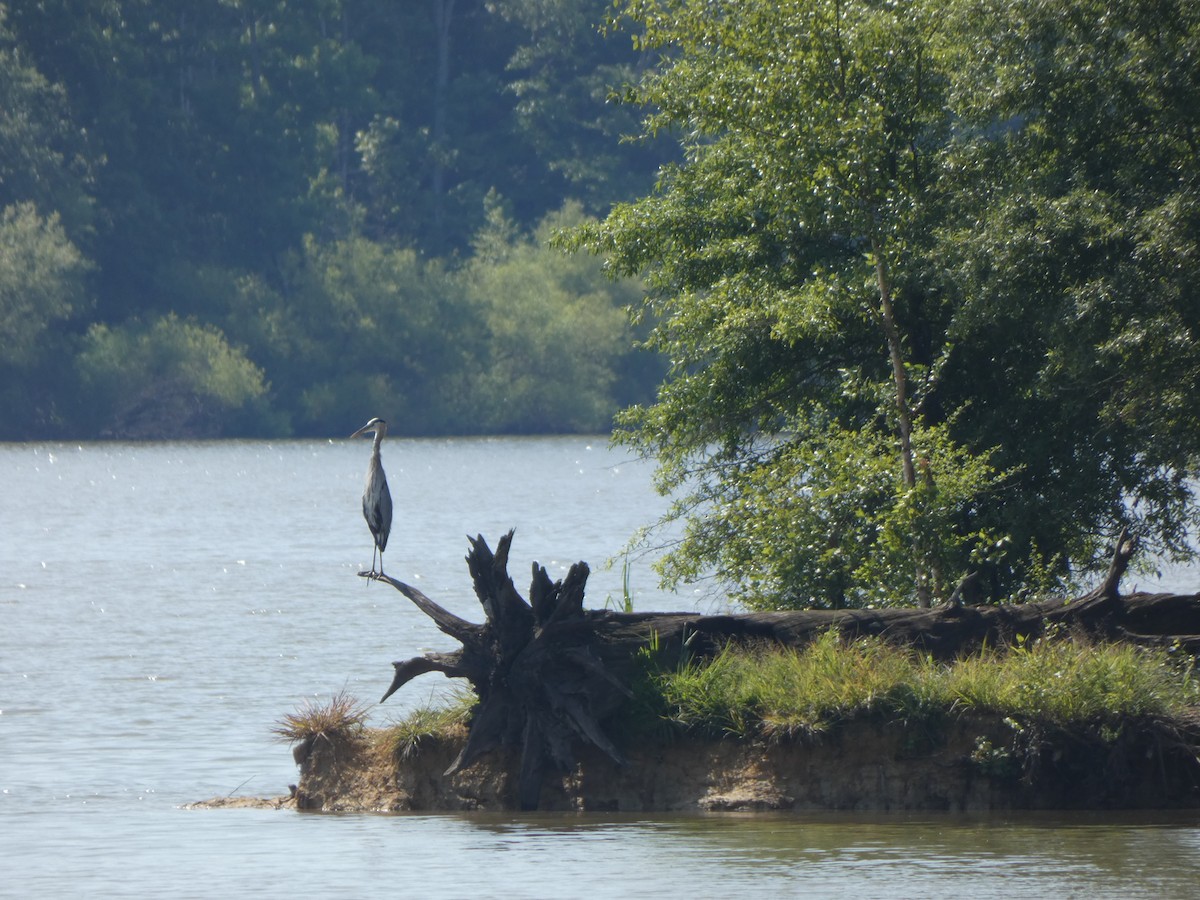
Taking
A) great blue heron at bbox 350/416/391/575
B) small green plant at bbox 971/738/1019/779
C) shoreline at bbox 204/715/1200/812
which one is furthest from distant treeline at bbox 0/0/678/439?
small green plant at bbox 971/738/1019/779

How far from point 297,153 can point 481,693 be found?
8928 centimetres

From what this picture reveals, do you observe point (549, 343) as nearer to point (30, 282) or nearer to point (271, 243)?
point (271, 243)

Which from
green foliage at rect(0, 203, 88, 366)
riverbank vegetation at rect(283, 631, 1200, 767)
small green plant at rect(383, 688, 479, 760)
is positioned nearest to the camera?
riverbank vegetation at rect(283, 631, 1200, 767)

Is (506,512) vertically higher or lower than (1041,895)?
higher

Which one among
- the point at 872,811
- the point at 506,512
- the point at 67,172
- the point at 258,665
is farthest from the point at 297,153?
the point at 872,811

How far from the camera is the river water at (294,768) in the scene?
42.1ft

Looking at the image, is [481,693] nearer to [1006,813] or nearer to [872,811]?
[872,811]

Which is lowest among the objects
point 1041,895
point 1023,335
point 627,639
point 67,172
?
point 1041,895

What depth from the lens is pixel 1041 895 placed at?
11.9 m

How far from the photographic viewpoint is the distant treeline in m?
92.4

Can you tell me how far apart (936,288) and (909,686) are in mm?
4608

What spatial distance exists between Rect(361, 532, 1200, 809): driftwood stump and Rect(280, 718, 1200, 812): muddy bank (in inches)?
12.6

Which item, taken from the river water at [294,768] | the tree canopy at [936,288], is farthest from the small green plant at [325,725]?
the tree canopy at [936,288]

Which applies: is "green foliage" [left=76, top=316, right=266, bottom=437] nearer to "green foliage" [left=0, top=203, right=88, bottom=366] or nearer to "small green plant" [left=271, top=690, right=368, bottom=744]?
"green foliage" [left=0, top=203, right=88, bottom=366]
